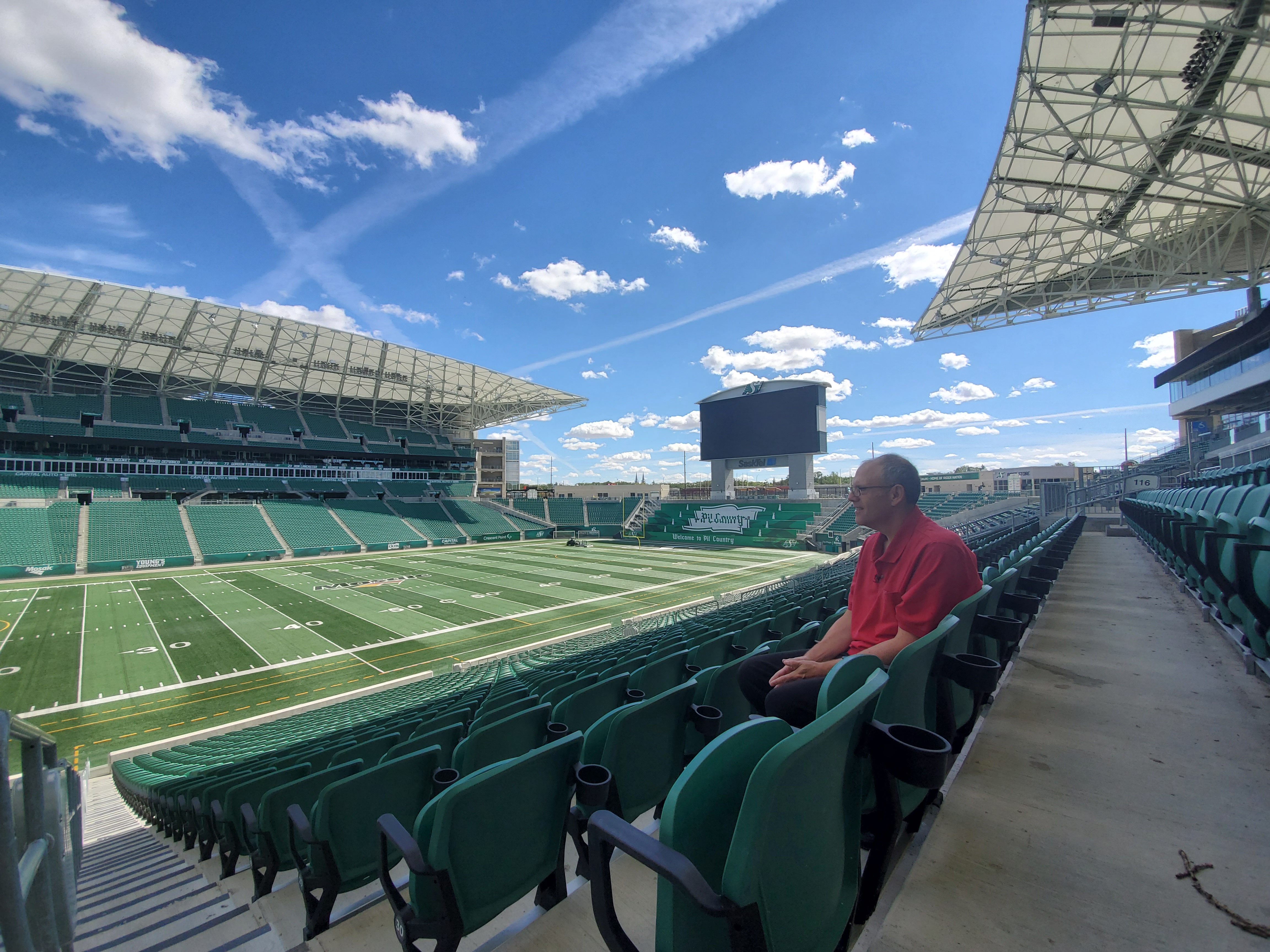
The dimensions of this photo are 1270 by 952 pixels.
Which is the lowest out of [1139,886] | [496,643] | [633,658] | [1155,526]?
[496,643]

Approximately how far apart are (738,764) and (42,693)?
20208mm

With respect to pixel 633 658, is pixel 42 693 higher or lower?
lower

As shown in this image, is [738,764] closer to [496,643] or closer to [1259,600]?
[1259,600]

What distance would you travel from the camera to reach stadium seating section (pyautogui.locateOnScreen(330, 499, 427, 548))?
140ft

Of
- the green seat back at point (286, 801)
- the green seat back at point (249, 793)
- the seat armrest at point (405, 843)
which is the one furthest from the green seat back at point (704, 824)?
the green seat back at point (249, 793)

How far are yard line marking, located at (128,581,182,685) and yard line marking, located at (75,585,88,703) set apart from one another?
83 centimetres

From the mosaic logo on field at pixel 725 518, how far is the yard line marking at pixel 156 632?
124 feet

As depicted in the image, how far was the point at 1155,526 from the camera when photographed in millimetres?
10023

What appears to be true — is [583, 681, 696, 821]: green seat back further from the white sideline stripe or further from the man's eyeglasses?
the white sideline stripe

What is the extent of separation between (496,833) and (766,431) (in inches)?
1791

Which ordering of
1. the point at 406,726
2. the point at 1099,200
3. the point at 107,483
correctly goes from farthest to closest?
the point at 107,483
the point at 1099,200
the point at 406,726

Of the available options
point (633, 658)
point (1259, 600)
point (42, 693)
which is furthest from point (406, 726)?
point (42, 693)

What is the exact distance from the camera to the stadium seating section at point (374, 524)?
42562 millimetres

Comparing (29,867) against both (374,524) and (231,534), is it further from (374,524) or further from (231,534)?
(374,524)
